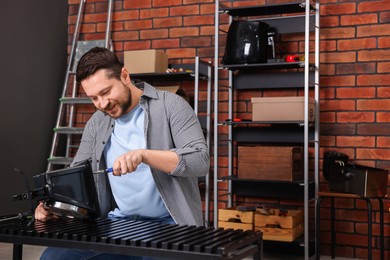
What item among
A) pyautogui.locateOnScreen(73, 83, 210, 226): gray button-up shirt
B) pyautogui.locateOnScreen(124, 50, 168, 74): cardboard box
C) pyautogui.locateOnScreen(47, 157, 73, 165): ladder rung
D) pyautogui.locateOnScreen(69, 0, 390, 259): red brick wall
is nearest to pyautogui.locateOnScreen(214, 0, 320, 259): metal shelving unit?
pyautogui.locateOnScreen(69, 0, 390, 259): red brick wall

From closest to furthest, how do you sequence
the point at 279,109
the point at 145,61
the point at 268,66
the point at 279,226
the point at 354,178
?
the point at 354,178 → the point at 279,226 → the point at 279,109 → the point at 268,66 → the point at 145,61

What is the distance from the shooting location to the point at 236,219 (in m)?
3.84

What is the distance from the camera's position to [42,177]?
1.94 meters

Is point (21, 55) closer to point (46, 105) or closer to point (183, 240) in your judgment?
point (46, 105)

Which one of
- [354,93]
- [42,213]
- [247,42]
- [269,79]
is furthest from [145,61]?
[42,213]

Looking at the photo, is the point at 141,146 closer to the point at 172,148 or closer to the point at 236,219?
the point at 172,148

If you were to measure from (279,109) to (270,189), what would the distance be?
64 cm

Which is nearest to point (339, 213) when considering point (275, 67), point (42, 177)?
point (275, 67)

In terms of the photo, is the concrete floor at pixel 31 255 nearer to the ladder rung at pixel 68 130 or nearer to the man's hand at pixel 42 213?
the ladder rung at pixel 68 130

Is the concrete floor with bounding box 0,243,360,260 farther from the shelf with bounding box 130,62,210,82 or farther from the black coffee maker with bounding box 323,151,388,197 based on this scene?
the shelf with bounding box 130,62,210,82

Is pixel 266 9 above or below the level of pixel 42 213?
above

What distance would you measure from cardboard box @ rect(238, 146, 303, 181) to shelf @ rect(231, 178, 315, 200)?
3.4 inches

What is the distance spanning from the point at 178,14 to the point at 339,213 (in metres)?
1.95

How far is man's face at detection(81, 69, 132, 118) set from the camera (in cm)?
204
